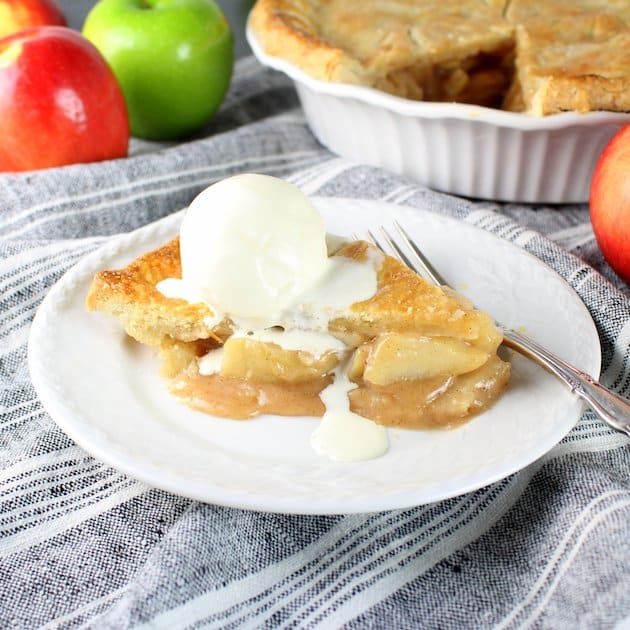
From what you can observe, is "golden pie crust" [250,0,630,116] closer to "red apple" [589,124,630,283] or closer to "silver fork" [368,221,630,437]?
"red apple" [589,124,630,283]

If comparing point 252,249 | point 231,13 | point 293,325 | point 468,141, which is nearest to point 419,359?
point 293,325

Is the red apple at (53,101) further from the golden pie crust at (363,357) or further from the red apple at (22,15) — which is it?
the golden pie crust at (363,357)

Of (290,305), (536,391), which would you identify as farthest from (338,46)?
(536,391)

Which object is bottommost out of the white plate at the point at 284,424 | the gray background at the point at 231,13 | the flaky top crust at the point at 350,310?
the gray background at the point at 231,13

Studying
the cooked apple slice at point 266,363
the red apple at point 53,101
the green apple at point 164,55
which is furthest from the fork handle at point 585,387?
→ the green apple at point 164,55

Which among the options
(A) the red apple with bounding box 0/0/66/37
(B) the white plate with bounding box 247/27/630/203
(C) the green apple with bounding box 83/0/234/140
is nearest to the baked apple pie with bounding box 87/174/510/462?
(B) the white plate with bounding box 247/27/630/203

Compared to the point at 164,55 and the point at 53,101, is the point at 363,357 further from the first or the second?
the point at 164,55
